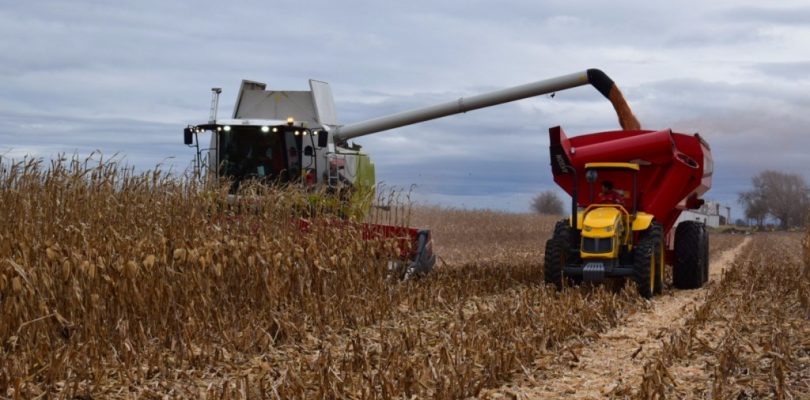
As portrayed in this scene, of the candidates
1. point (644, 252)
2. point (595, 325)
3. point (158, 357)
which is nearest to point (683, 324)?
point (595, 325)

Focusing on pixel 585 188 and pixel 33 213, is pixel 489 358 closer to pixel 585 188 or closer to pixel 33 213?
pixel 33 213

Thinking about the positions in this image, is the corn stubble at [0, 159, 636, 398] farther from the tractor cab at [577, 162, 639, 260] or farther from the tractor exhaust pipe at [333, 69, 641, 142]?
the tractor exhaust pipe at [333, 69, 641, 142]

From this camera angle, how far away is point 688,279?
10852 mm

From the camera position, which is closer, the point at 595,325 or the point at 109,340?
the point at 109,340

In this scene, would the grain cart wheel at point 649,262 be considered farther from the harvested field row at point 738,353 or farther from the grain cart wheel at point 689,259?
the grain cart wheel at point 689,259

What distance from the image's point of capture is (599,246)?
31.0ft

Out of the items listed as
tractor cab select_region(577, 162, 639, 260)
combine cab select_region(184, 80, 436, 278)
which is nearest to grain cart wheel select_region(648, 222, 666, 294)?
tractor cab select_region(577, 162, 639, 260)

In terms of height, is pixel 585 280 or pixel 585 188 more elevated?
pixel 585 188

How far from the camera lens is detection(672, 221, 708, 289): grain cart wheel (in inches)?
427

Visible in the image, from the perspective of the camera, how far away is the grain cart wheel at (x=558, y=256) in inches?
378

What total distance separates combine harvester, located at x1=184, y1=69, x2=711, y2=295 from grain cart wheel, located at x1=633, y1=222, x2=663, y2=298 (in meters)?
0.03

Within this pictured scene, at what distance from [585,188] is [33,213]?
607 cm

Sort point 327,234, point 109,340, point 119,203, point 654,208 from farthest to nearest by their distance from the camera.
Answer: point 654,208 < point 327,234 < point 119,203 < point 109,340

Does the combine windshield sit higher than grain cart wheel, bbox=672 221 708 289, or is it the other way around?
the combine windshield
